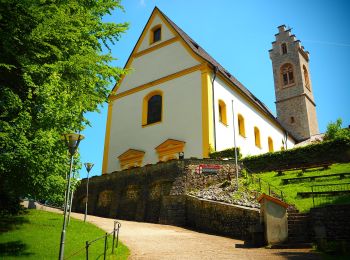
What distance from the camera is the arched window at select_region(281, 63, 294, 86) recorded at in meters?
48.7

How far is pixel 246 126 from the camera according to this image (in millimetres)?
28312

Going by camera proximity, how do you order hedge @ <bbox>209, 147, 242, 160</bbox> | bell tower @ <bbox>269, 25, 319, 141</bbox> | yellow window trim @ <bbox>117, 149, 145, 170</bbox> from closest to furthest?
hedge @ <bbox>209, 147, 242, 160</bbox>, yellow window trim @ <bbox>117, 149, 145, 170</bbox>, bell tower @ <bbox>269, 25, 319, 141</bbox>

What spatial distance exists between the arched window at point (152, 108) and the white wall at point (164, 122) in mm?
351

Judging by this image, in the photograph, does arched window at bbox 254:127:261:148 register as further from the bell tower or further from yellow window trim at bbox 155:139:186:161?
the bell tower

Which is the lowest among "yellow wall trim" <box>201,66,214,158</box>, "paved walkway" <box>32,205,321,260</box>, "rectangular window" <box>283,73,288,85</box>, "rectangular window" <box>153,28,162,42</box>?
"paved walkway" <box>32,205,321,260</box>

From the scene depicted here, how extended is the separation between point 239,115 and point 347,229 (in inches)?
666

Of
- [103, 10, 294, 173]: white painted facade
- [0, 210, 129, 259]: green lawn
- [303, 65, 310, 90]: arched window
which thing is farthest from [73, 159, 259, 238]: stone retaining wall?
[303, 65, 310, 90]: arched window

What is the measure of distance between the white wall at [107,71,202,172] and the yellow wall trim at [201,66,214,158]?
350mm

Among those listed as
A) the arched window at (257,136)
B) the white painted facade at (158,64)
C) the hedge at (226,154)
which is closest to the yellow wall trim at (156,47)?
the white painted facade at (158,64)

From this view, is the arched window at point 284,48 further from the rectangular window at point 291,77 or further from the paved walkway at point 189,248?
the paved walkway at point 189,248

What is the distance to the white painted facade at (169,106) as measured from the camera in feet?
76.6

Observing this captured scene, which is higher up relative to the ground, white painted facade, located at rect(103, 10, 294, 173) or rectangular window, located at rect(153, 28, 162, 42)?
rectangular window, located at rect(153, 28, 162, 42)

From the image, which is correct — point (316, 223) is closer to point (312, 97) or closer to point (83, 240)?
point (83, 240)

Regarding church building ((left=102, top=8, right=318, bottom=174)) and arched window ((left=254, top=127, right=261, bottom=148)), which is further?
arched window ((left=254, top=127, right=261, bottom=148))
